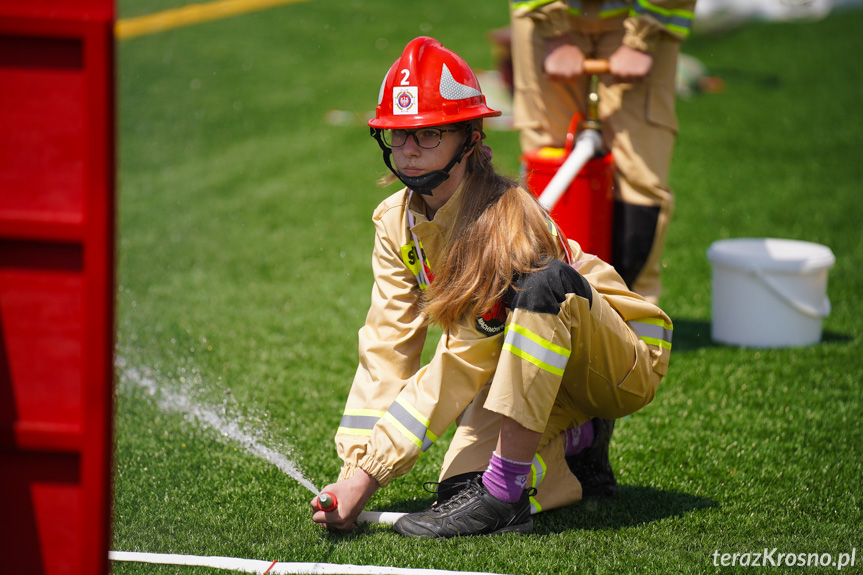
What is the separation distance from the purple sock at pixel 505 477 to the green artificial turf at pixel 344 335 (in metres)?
0.13

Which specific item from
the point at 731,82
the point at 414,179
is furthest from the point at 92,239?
the point at 731,82

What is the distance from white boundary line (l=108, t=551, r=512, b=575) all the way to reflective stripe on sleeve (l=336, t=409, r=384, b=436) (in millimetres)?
428

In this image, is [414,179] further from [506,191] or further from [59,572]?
[59,572]

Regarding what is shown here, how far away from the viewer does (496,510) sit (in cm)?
275

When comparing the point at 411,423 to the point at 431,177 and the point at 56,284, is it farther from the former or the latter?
the point at 56,284

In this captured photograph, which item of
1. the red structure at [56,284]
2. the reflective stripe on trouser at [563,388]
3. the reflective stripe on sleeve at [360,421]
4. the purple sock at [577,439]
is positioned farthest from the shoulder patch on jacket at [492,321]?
the red structure at [56,284]

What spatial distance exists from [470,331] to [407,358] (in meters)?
0.28

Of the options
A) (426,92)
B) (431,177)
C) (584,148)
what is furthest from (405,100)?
(584,148)

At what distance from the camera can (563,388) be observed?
2908mm

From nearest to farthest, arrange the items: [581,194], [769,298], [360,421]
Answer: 1. [360,421]
2. [581,194]
3. [769,298]

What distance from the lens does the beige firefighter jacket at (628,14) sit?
165 inches

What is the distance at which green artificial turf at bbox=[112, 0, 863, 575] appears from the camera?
9.30 feet

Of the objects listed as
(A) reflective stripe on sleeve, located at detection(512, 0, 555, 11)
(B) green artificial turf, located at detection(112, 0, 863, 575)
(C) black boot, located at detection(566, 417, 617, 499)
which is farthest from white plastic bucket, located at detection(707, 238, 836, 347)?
(C) black boot, located at detection(566, 417, 617, 499)

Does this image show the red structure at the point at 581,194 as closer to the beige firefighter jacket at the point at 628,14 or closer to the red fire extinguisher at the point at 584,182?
the red fire extinguisher at the point at 584,182
